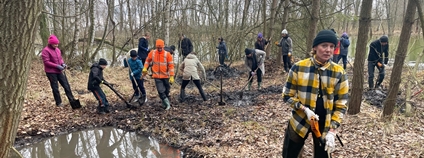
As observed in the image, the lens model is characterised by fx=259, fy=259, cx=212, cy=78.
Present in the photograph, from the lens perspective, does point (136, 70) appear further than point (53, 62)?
Yes

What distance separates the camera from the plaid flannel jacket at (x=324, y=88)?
2.52 meters

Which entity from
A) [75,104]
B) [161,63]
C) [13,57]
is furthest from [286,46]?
[13,57]

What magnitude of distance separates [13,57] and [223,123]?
461cm

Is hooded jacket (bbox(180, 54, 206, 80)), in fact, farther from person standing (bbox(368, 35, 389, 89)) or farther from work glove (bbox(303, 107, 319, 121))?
work glove (bbox(303, 107, 319, 121))

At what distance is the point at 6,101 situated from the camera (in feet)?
6.17

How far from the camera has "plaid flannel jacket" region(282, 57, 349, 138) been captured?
2.52 meters

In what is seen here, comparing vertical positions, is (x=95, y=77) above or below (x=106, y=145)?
above

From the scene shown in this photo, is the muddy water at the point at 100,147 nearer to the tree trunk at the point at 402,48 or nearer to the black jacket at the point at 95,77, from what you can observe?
the black jacket at the point at 95,77

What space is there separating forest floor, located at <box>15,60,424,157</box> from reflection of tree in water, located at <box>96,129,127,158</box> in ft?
1.27

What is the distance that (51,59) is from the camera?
6.42 meters

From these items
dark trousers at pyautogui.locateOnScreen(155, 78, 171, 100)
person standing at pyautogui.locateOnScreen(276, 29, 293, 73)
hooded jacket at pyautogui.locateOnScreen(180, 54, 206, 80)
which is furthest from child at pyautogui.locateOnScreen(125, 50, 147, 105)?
person standing at pyautogui.locateOnScreen(276, 29, 293, 73)

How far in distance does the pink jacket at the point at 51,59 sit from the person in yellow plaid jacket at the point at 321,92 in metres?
5.99

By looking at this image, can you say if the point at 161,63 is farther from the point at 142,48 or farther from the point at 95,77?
the point at 142,48

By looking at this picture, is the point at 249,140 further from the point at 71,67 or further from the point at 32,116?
the point at 71,67
